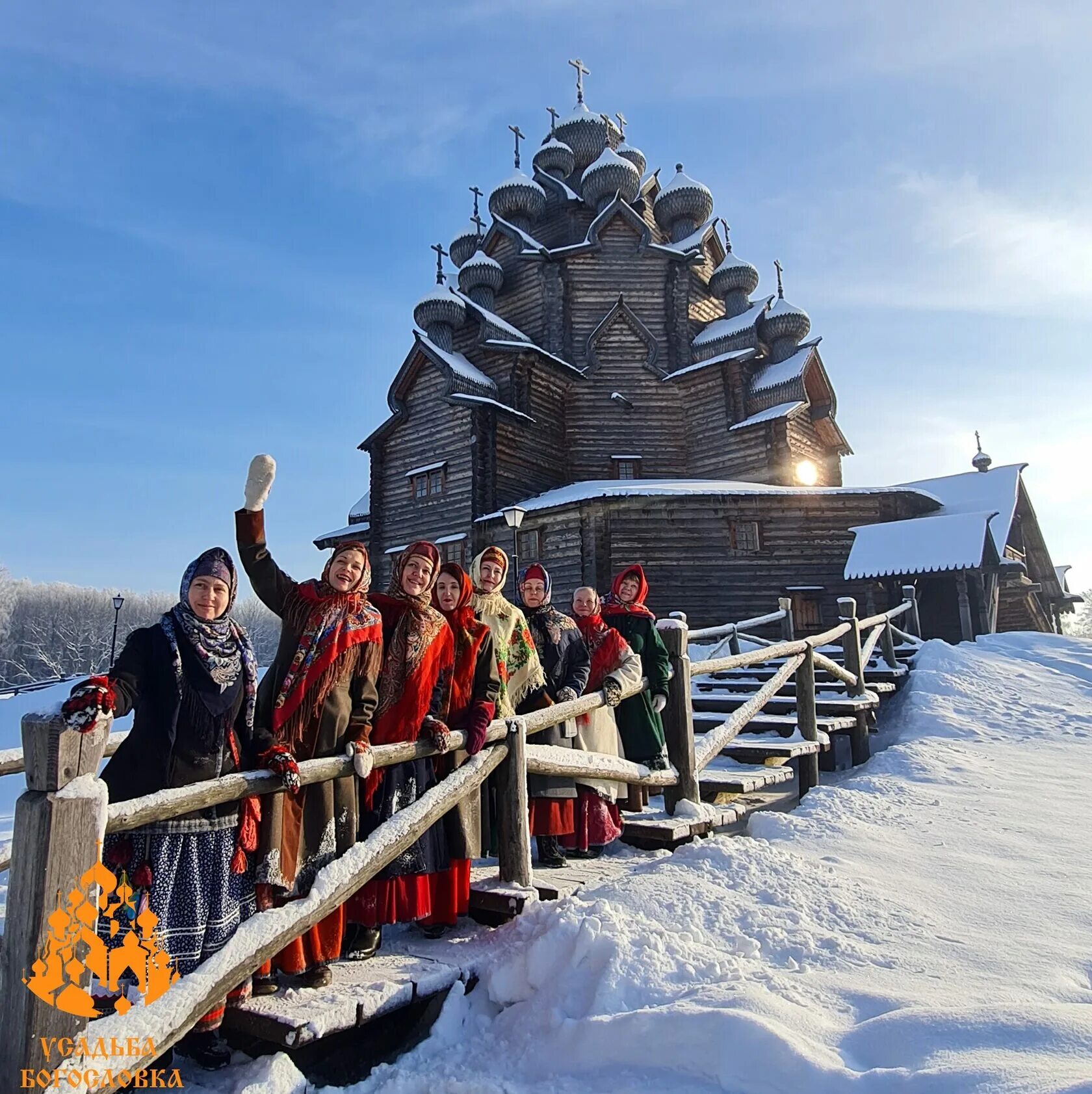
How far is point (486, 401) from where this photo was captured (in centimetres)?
1980

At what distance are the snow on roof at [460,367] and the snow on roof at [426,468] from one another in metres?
2.43

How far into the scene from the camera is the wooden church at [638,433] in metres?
18.1

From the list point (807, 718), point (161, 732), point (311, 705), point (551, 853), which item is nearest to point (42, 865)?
point (161, 732)

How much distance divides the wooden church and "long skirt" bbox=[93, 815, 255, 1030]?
1529cm

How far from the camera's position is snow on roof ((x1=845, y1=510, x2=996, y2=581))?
1588cm

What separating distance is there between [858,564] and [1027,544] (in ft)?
34.1

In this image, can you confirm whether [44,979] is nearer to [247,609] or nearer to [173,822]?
[173,822]

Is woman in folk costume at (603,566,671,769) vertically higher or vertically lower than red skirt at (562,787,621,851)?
higher

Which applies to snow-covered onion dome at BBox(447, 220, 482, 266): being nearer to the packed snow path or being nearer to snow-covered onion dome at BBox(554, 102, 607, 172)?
snow-covered onion dome at BBox(554, 102, 607, 172)

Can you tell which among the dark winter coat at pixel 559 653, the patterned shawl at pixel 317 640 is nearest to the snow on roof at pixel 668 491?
the dark winter coat at pixel 559 653

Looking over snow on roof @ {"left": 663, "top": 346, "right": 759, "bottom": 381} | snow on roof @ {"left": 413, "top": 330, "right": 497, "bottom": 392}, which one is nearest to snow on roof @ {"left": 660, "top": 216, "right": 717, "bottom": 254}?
snow on roof @ {"left": 663, "top": 346, "right": 759, "bottom": 381}

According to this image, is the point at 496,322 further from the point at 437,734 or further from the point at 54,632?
the point at 54,632

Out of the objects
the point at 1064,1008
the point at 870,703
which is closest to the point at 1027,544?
the point at 870,703

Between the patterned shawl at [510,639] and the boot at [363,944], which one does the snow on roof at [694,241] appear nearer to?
the patterned shawl at [510,639]
